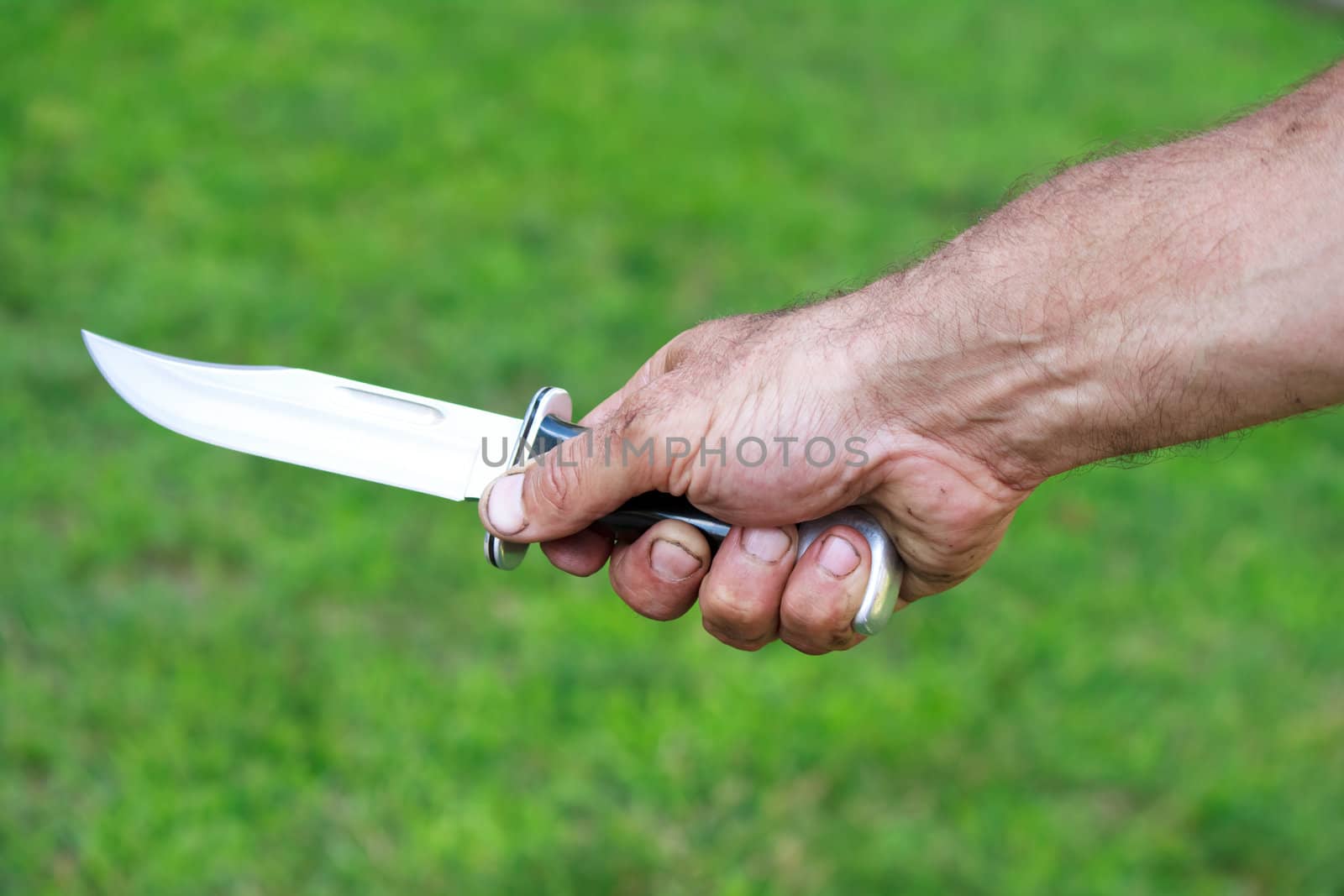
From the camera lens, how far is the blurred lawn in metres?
2.52

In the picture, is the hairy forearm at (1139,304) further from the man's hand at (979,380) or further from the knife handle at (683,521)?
the knife handle at (683,521)

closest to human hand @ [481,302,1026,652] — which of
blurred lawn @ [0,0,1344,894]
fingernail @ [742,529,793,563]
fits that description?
fingernail @ [742,529,793,563]

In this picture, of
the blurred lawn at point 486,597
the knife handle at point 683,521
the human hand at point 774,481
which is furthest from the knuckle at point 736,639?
the blurred lawn at point 486,597

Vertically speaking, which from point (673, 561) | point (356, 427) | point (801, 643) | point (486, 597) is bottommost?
point (801, 643)

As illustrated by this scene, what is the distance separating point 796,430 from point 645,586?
0.38m

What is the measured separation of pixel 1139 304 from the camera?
1.43 metres

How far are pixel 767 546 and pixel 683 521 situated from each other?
0.15 metres

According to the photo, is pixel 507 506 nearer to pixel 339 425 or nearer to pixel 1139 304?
pixel 339 425

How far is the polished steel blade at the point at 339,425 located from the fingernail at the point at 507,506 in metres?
0.03

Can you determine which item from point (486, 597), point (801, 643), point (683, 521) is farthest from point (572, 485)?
point (486, 597)

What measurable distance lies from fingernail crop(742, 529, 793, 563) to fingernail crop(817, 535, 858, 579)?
6cm

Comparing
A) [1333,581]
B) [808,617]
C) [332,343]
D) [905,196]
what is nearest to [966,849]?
[808,617]

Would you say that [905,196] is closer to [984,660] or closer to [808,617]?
[984,660]

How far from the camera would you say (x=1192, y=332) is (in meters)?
1.39
